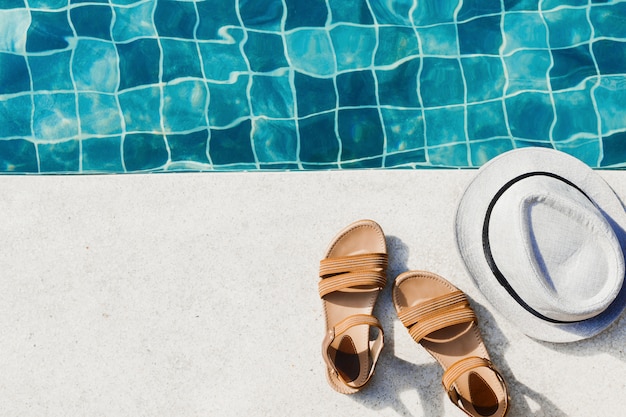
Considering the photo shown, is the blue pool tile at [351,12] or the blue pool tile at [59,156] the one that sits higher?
the blue pool tile at [351,12]

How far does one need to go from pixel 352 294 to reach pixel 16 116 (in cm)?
186

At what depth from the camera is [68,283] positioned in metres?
2.57

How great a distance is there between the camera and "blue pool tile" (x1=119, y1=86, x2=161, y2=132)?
272 centimetres

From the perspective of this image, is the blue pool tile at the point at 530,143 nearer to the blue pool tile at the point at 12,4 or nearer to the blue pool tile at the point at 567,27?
the blue pool tile at the point at 567,27

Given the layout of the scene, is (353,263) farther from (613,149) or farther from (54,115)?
(54,115)

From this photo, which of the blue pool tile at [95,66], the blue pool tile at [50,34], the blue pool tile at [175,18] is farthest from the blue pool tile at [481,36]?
the blue pool tile at [50,34]

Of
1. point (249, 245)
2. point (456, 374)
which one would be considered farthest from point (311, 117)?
point (456, 374)

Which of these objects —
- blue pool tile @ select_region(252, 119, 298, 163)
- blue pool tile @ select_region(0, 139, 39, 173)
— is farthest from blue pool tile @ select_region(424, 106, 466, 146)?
blue pool tile @ select_region(0, 139, 39, 173)

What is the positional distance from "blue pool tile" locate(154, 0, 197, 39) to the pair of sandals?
1279 mm

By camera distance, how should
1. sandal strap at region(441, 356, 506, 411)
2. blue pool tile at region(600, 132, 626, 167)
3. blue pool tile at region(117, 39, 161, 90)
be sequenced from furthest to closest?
blue pool tile at region(117, 39, 161, 90) < blue pool tile at region(600, 132, 626, 167) < sandal strap at region(441, 356, 506, 411)

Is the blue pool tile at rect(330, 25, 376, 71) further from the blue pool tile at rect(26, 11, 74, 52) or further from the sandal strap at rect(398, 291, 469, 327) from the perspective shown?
the blue pool tile at rect(26, 11, 74, 52)

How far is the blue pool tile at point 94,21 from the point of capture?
2.76 meters

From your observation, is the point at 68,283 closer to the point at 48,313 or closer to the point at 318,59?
the point at 48,313

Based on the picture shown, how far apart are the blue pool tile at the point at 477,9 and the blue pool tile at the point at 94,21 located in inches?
68.3
